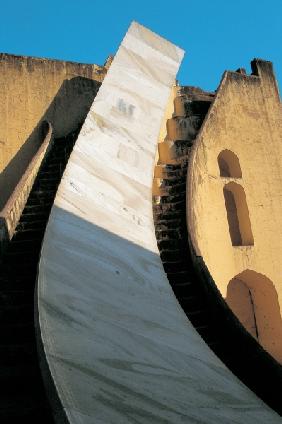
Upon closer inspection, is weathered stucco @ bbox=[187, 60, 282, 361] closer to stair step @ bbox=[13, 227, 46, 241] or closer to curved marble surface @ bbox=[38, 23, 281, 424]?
curved marble surface @ bbox=[38, 23, 281, 424]

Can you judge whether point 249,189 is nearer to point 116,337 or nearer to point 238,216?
point 238,216

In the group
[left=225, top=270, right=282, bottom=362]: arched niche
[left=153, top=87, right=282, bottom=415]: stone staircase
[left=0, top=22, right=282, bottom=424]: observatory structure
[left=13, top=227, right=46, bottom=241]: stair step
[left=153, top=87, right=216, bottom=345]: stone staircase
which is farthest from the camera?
[left=225, top=270, right=282, bottom=362]: arched niche

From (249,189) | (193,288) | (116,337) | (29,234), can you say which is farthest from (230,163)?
(116,337)

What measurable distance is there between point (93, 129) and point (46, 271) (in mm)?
3650

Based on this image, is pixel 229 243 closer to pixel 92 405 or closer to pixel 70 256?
pixel 70 256

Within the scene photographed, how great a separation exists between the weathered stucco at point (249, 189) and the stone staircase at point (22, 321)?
300 cm

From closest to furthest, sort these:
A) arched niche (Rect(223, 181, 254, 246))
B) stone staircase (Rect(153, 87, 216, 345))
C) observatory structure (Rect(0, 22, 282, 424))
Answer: observatory structure (Rect(0, 22, 282, 424)), stone staircase (Rect(153, 87, 216, 345)), arched niche (Rect(223, 181, 254, 246))

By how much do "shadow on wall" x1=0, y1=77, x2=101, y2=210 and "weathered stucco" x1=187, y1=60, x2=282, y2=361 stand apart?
2.46 meters

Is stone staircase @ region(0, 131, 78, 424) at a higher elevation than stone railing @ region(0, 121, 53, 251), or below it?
below

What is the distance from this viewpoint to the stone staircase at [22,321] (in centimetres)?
314

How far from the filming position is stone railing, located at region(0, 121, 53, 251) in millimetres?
5399

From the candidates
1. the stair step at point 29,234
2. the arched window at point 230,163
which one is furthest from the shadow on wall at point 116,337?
the arched window at point 230,163

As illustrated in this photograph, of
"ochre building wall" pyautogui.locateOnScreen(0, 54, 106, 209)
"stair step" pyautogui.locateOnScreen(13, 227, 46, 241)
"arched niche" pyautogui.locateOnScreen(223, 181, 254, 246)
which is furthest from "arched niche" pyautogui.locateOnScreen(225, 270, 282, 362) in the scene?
"stair step" pyautogui.locateOnScreen(13, 227, 46, 241)

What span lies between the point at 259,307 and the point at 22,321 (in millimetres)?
6767
